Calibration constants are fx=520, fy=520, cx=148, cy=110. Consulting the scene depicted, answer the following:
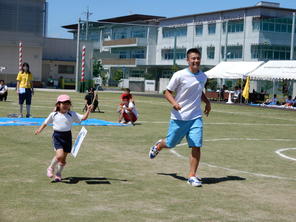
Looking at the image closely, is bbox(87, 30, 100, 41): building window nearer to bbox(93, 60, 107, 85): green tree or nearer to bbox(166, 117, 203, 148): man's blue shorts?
bbox(93, 60, 107, 85): green tree

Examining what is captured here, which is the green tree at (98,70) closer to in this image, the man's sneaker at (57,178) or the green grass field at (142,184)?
the green grass field at (142,184)

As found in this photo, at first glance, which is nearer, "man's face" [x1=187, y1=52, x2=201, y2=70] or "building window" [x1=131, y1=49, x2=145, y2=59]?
"man's face" [x1=187, y1=52, x2=201, y2=70]

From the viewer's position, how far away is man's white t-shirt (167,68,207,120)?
8.08 metres

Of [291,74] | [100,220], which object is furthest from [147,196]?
[291,74]

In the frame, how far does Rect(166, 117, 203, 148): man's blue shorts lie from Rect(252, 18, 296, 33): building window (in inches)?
2461

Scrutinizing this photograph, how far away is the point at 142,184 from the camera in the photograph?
7.68 metres

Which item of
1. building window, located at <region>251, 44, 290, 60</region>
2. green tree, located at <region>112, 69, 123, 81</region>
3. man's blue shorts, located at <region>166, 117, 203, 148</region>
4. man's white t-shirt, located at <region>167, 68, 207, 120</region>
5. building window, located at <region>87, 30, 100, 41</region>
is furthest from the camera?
building window, located at <region>87, 30, 100, 41</region>

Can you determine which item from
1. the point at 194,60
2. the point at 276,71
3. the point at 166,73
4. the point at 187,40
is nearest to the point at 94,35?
the point at 166,73

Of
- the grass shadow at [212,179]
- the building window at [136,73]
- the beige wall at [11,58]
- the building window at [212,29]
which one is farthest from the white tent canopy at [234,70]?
the building window at [136,73]

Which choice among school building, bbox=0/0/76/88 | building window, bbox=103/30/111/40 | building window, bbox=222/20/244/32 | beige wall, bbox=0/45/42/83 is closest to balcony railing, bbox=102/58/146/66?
building window, bbox=103/30/111/40

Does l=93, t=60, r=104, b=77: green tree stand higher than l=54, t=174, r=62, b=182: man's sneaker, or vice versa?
l=93, t=60, r=104, b=77: green tree

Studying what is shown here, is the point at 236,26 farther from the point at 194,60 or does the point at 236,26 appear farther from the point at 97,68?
the point at 194,60

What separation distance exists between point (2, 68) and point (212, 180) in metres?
57.8

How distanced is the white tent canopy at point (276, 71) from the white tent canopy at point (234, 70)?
68cm
